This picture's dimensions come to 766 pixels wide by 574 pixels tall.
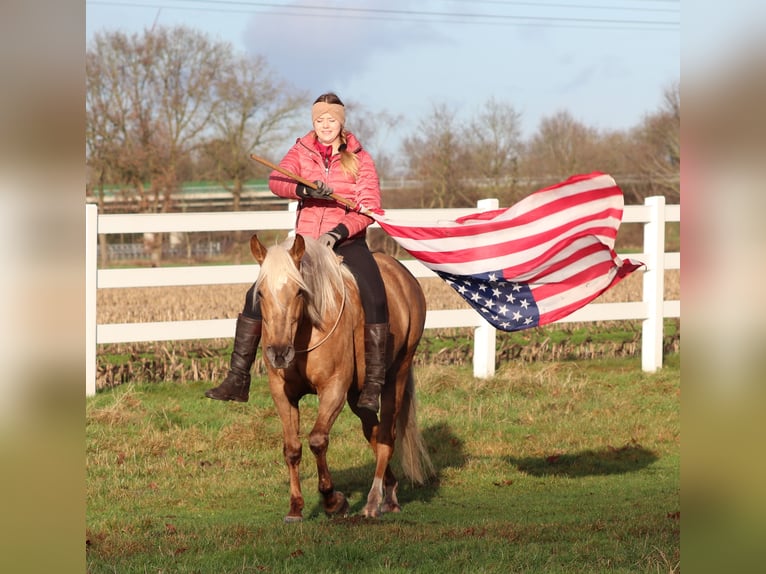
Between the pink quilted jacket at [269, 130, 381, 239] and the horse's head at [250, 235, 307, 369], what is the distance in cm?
116

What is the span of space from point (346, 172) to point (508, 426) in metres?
4.52

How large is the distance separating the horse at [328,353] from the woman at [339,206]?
0.14m

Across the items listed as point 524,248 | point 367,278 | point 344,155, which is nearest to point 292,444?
point 367,278

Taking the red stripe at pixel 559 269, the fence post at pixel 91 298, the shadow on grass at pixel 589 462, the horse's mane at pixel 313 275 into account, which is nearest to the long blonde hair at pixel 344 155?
the horse's mane at pixel 313 275

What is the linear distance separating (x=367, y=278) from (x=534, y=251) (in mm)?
1311

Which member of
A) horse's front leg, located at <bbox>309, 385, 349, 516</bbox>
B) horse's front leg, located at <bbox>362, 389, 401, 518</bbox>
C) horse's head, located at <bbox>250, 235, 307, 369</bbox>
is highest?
horse's head, located at <bbox>250, 235, 307, 369</bbox>

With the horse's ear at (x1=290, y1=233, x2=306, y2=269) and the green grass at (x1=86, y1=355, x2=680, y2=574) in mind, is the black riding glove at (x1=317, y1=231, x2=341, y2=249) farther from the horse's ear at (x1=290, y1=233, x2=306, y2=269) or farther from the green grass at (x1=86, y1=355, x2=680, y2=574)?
the green grass at (x1=86, y1=355, x2=680, y2=574)

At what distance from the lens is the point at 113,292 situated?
22688 millimetres

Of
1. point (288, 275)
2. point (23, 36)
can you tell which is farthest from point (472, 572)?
point (23, 36)

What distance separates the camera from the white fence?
11469mm

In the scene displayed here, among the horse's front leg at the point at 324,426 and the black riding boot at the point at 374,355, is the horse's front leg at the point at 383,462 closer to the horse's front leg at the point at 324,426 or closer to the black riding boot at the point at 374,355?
the horse's front leg at the point at 324,426

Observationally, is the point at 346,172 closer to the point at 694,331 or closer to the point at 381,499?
the point at 381,499

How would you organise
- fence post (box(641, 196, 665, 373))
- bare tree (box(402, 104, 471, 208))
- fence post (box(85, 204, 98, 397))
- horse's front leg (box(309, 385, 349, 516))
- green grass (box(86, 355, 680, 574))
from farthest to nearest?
bare tree (box(402, 104, 471, 208)) < fence post (box(641, 196, 665, 373)) < fence post (box(85, 204, 98, 397)) < horse's front leg (box(309, 385, 349, 516)) < green grass (box(86, 355, 680, 574))

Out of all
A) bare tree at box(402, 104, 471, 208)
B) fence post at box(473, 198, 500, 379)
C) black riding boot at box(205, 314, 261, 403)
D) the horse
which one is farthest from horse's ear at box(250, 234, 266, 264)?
bare tree at box(402, 104, 471, 208)
